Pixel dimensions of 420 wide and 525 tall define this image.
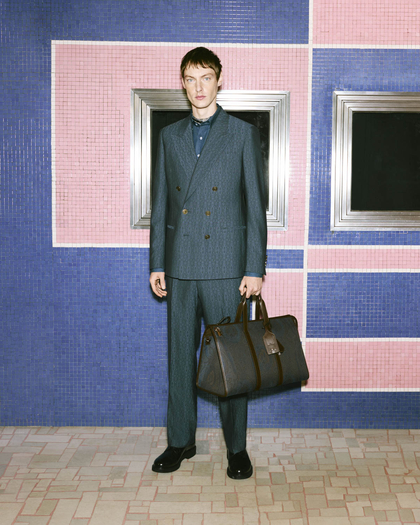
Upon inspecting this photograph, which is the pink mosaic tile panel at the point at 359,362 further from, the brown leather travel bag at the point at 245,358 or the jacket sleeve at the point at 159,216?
the jacket sleeve at the point at 159,216

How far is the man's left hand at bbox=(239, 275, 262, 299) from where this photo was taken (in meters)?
2.74

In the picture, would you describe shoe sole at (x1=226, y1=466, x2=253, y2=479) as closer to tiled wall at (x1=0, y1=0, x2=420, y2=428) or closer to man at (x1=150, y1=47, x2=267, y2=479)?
man at (x1=150, y1=47, x2=267, y2=479)

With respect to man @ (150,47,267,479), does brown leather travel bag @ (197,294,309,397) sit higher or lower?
lower

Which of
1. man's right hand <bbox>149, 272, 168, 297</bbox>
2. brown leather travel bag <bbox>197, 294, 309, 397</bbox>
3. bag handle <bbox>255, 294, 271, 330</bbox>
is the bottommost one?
brown leather travel bag <bbox>197, 294, 309, 397</bbox>

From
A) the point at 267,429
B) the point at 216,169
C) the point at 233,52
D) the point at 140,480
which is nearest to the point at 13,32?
the point at 233,52

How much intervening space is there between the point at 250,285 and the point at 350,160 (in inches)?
44.5

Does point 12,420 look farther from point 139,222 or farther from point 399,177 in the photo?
point 399,177

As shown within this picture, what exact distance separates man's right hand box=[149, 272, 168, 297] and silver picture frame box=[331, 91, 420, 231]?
1.13 meters

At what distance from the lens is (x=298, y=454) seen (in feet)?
10.1

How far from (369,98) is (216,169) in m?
1.18

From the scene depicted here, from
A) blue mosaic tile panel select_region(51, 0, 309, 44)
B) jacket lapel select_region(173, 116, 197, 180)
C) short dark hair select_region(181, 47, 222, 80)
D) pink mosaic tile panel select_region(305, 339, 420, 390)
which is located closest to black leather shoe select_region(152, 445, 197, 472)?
pink mosaic tile panel select_region(305, 339, 420, 390)

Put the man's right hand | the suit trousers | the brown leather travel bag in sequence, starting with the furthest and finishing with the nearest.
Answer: the man's right hand, the suit trousers, the brown leather travel bag

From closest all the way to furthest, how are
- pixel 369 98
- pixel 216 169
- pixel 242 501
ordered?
pixel 242 501 < pixel 216 169 < pixel 369 98

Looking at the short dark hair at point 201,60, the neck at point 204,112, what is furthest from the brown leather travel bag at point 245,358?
the short dark hair at point 201,60
